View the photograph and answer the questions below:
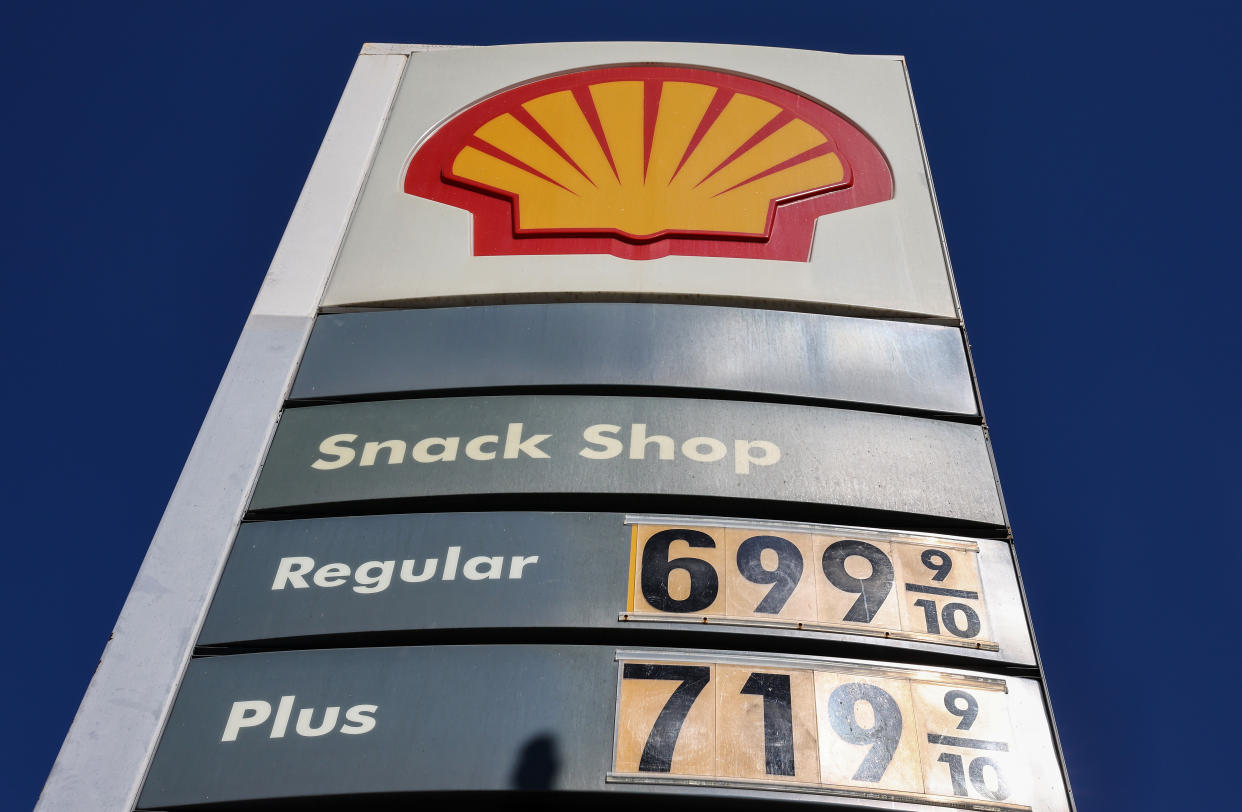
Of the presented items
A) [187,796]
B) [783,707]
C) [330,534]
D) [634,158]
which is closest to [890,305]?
[634,158]

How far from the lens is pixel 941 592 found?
5590 millimetres

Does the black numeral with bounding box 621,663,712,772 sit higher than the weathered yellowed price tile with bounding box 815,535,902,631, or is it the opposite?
the weathered yellowed price tile with bounding box 815,535,902,631

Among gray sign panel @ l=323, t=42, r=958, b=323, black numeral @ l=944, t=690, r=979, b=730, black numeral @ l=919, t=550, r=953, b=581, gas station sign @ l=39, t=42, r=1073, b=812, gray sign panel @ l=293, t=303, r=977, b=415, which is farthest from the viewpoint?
gray sign panel @ l=323, t=42, r=958, b=323

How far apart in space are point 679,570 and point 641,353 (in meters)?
A: 1.63

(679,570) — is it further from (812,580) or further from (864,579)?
(864,579)

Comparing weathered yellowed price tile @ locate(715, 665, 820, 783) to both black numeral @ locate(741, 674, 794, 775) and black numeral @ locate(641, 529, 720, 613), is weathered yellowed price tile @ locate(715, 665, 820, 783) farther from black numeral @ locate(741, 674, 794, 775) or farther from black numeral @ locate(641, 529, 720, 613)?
black numeral @ locate(641, 529, 720, 613)

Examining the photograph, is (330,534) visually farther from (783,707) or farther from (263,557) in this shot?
(783,707)

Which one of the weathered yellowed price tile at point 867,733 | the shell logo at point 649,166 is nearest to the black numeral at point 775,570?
the weathered yellowed price tile at point 867,733

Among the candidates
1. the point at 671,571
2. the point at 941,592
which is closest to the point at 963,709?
the point at 941,592

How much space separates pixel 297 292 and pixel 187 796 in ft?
11.6

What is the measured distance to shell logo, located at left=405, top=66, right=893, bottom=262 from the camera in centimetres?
778

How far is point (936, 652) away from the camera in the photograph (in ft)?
17.5

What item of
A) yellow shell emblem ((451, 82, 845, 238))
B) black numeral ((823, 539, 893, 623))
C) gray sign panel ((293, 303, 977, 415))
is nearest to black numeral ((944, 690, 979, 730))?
black numeral ((823, 539, 893, 623))

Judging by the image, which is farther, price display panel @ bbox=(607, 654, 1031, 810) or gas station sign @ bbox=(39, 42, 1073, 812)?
gas station sign @ bbox=(39, 42, 1073, 812)
